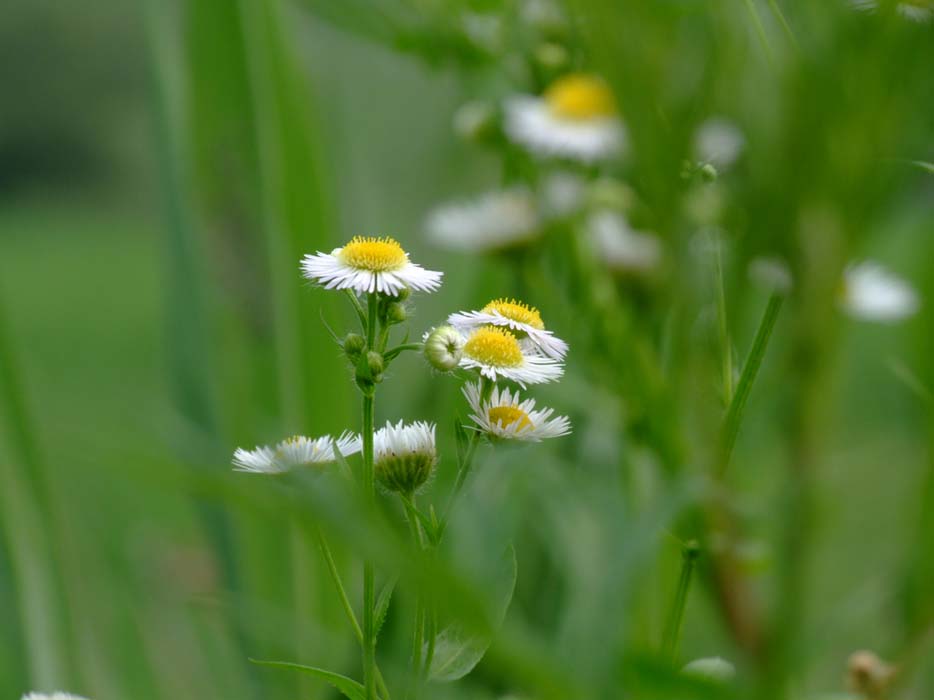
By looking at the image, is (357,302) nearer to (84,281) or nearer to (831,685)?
(831,685)

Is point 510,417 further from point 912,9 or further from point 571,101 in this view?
point 571,101

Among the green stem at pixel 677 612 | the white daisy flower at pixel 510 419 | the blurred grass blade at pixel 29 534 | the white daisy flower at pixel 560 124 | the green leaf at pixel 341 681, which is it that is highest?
the white daisy flower at pixel 560 124

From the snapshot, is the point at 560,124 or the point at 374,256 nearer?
the point at 374,256

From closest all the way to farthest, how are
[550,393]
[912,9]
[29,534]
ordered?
[912,9]
[550,393]
[29,534]

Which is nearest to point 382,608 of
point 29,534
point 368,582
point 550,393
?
point 368,582

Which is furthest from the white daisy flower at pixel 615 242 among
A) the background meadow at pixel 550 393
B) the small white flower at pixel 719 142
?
the small white flower at pixel 719 142

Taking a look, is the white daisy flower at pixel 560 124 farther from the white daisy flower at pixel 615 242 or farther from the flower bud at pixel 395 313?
the flower bud at pixel 395 313

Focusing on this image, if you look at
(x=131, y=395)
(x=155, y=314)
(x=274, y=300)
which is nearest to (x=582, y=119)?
(x=274, y=300)
